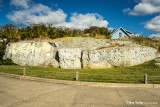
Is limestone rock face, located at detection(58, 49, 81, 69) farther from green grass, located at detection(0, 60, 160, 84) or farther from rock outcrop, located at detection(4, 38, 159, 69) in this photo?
green grass, located at detection(0, 60, 160, 84)

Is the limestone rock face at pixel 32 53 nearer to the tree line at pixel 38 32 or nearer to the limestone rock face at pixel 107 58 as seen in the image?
the tree line at pixel 38 32

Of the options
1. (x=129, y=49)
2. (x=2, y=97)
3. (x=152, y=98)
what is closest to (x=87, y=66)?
(x=129, y=49)

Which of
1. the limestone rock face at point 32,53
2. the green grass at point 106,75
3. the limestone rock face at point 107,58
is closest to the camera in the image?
the green grass at point 106,75

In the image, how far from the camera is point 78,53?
11.2 m

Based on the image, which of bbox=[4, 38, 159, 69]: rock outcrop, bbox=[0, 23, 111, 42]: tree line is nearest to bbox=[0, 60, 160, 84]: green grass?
bbox=[4, 38, 159, 69]: rock outcrop

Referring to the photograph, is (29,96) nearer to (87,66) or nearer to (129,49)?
(87,66)

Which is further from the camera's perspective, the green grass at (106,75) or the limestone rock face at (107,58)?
the limestone rock face at (107,58)

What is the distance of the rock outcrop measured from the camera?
10.9 meters

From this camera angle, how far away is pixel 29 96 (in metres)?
4.34

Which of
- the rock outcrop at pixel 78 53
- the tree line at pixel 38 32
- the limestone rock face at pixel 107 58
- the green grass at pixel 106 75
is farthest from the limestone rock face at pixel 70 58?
the tree line at pixel 38 32

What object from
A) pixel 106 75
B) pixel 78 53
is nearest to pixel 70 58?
pixel 78 53

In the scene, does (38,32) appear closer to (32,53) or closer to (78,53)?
(32,53)

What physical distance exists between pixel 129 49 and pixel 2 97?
11991mm

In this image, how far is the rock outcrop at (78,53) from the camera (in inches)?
427
